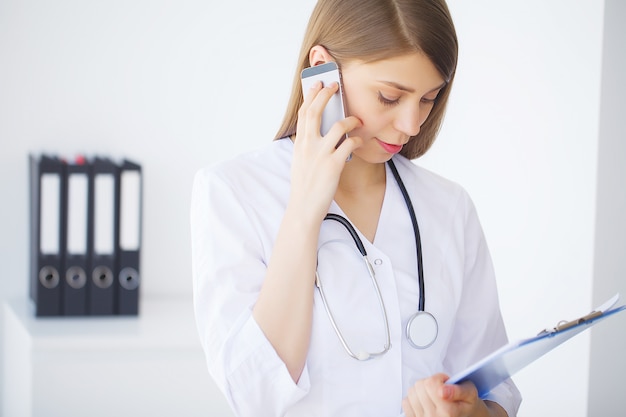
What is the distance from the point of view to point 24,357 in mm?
2293

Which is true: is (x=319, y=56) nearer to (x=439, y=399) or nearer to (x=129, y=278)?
(x=439, y=399)

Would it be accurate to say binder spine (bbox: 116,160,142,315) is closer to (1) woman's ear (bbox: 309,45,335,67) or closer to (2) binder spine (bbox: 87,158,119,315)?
(2) binder spine (bbox: 87,158,119,315)

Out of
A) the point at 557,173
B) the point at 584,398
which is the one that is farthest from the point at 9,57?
the point at 584,398

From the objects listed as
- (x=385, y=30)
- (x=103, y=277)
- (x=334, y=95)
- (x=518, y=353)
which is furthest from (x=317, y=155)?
(x=103, y=277)

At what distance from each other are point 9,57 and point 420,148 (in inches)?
61.7

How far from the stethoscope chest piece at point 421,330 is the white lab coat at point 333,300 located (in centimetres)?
2

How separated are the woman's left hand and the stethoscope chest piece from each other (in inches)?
5.2

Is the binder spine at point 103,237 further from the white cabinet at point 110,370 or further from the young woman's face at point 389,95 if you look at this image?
the young woman's face at point 389,95

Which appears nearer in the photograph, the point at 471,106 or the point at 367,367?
the point at 367,367

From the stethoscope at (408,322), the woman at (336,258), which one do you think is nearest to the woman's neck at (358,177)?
the woman at (336,258)

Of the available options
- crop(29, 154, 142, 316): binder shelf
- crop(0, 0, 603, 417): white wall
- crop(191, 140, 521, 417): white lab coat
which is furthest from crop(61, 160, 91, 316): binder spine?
crop(191, 140, 521, 417): white lab coat

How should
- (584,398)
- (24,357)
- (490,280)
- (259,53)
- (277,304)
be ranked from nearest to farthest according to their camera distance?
(277,304)
(490,280)
(584,398)
(24,357)
(259,53)

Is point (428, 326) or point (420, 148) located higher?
point (420, 148)

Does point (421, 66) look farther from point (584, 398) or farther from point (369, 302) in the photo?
point (584, 398)
